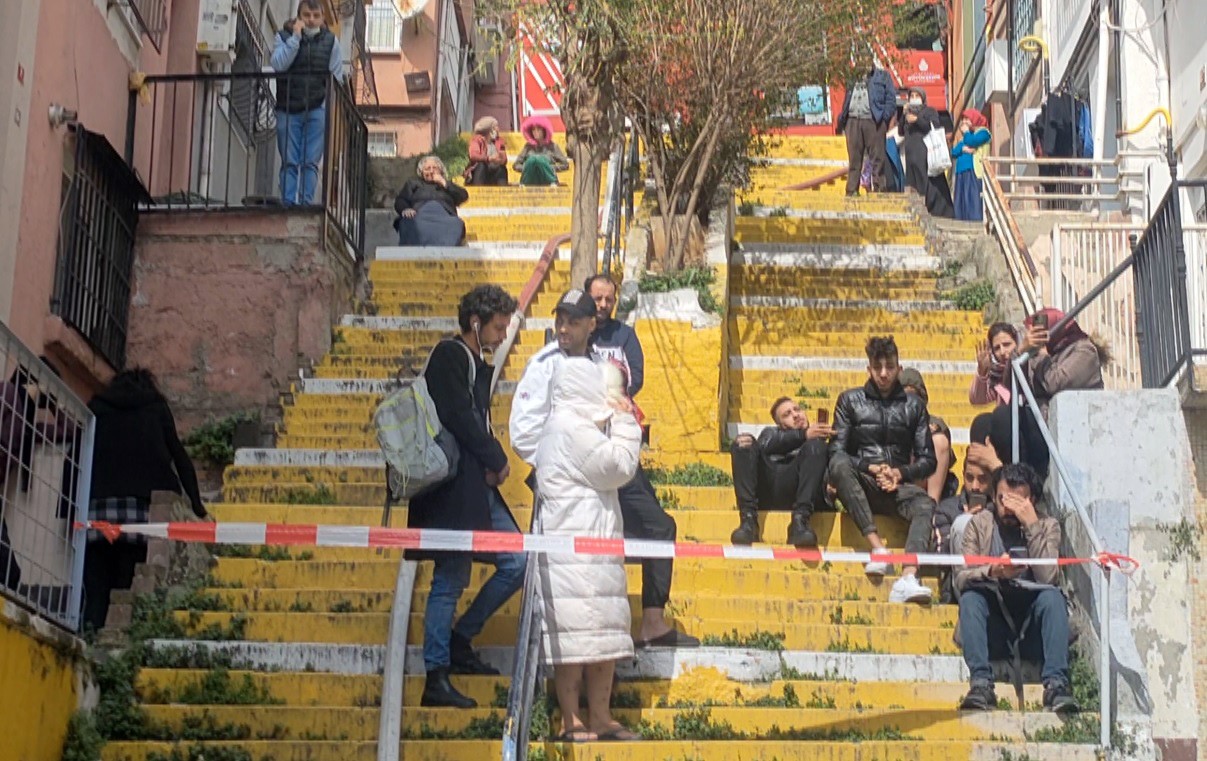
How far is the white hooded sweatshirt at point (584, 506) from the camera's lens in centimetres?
944

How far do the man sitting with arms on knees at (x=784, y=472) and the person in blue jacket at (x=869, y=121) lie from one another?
1105cm

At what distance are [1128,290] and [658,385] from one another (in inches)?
140

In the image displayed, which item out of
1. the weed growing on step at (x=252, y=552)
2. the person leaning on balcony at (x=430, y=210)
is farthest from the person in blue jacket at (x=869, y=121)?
the weed growing on step at (x=252, y=552)

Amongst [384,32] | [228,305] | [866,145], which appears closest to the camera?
[228,305]

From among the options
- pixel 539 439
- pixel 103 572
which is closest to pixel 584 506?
pixel 539 439

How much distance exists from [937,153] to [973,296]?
4916 millimetres

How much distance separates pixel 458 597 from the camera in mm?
10133

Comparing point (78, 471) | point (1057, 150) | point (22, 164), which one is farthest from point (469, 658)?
point (1057, 150)

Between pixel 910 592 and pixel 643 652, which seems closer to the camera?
pixel 643 652

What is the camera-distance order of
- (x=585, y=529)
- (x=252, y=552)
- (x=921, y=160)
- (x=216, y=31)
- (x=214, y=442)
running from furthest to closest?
(x=921, y=160)
(x=216, y=31)
(x=214, y=442)
(x=252, y=552)
(x=585, y=529)

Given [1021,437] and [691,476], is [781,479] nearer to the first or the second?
[691,476]

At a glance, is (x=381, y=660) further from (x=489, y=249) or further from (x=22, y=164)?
(x=489, y=249)

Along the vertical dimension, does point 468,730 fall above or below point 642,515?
below

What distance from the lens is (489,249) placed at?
17.8m
